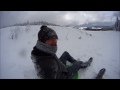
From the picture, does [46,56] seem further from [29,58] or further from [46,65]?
[29,58]

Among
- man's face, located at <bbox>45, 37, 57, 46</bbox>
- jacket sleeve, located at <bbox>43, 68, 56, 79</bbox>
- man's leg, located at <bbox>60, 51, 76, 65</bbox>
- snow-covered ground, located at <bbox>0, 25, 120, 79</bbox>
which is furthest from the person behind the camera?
man's leg, located at <bbox>60, 51, 76, 65</bbox>

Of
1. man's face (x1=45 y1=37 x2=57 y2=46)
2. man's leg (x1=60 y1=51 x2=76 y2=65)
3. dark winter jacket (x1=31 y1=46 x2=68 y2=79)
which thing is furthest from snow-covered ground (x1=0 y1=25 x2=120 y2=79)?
man's face (x1=45 y1=37 x2=57 y2=46)

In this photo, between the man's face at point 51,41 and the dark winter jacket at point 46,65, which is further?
the man's face at point 51,41

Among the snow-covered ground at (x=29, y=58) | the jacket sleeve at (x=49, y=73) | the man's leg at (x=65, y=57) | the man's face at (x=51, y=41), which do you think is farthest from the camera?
the man's leg at (x=65, y=57)

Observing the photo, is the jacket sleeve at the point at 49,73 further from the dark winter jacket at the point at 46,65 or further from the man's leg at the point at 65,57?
the man's leg at the point at 65,57

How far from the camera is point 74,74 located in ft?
9.96

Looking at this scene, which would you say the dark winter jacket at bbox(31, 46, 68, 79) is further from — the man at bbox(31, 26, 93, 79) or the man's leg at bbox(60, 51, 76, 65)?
the man's leg at bbox(60, 51, 76, 65)

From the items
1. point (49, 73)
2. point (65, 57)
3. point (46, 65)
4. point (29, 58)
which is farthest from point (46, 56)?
point (29, 58)

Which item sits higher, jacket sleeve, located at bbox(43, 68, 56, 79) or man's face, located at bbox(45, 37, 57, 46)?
man's face, located at bbox(45, 37, 57, 46)

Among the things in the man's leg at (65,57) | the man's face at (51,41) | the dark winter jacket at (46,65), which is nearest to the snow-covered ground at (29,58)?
the man's leg at (65,57)

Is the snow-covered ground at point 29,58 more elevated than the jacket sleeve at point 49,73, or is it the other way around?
the jacket sleeve at point 49,73
